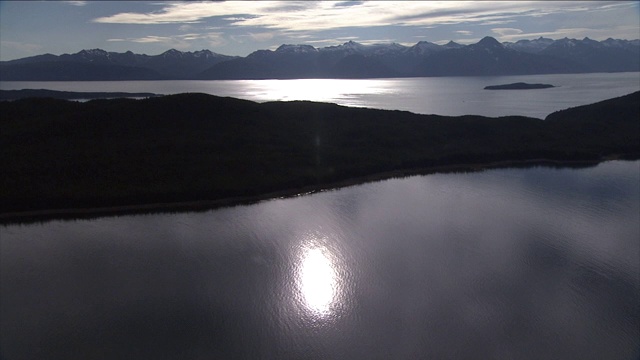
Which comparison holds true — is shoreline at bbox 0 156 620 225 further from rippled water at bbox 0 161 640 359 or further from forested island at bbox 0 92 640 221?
rippled water at bbox 0 161 640 359

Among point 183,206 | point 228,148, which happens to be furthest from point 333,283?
point 228,148

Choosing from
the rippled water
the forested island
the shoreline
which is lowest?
the rippled water

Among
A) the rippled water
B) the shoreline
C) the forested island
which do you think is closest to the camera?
the rippled water

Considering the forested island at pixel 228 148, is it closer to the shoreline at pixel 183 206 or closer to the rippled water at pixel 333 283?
the shoreline at pixel 183 206

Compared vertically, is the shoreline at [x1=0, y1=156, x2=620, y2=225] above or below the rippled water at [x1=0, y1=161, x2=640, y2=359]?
above

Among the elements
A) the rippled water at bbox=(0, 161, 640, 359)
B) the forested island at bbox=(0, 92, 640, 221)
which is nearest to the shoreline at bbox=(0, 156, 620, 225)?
the forested island at bbox=(0, 92, 640, 221)

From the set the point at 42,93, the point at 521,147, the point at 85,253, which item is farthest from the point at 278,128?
the point at 42,93
